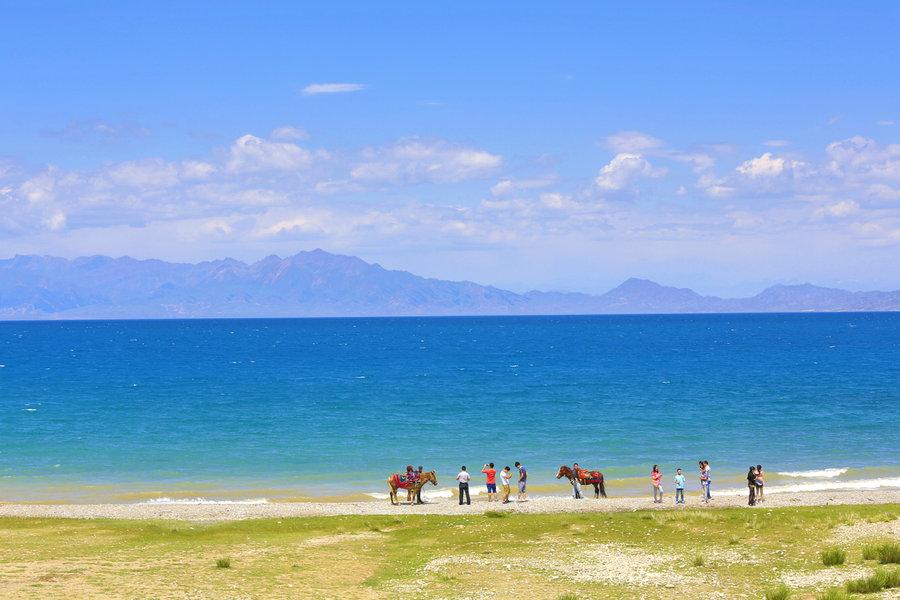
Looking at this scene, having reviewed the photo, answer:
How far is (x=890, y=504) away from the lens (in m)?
39.4

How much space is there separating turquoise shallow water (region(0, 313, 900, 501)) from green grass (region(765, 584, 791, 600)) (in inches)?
1108

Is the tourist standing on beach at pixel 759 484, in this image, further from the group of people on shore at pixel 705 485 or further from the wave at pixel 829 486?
the wave at pixel 829 486

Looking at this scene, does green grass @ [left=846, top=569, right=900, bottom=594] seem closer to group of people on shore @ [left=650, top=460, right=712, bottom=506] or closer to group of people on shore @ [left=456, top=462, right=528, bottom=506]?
group of people on shore @ [left=650, top=460, right=712, bottom=506]

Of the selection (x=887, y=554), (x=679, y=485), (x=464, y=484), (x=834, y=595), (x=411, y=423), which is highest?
(x=411, y=423)

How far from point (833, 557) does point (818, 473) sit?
27952mm

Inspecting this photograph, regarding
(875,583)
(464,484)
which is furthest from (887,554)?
(464,484)

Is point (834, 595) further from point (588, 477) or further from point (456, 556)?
point (588, 477)

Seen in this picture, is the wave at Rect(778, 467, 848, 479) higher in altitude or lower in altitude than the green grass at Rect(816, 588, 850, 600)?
higher

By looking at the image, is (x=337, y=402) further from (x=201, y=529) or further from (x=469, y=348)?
(x=469, y=348)

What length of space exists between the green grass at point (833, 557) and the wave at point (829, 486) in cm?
1936

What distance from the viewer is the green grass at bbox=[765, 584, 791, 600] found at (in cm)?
2289

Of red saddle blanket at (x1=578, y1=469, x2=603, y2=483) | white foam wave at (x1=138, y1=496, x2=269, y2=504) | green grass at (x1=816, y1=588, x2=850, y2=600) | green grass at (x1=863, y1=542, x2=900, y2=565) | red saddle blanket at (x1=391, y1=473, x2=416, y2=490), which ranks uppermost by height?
red saddle blanket at (x1=391, y1=473, x2=416, y2=490)

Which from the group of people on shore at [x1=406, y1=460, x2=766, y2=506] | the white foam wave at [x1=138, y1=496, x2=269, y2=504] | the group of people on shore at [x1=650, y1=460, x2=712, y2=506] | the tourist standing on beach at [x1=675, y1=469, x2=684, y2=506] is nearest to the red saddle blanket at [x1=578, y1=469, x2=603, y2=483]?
the group of people on shore at [x1=406, y1=460, x2=766, y2=506]

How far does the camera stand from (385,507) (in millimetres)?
42531
